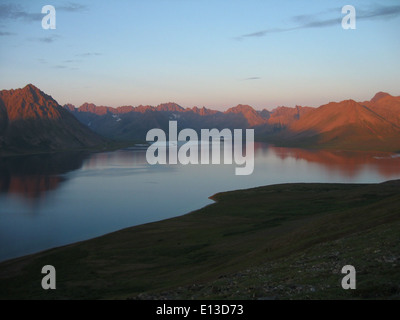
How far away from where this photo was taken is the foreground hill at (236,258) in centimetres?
1698

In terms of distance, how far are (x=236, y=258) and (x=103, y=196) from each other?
49038 mm

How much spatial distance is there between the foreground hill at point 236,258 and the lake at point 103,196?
19.8ft

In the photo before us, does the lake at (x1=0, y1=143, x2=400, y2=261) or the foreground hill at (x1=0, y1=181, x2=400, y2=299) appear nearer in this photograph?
the foreground hill at (x1=0, y1=181, x2=400, y2=299)

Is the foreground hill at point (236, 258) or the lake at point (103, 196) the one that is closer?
the foreground hill at point (236, 258)

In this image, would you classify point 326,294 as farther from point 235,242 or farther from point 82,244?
point 82,244

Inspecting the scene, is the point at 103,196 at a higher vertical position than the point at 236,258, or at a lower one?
higher

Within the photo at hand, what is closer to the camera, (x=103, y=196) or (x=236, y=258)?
(x=236, y=258)

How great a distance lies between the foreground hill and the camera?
16984mm

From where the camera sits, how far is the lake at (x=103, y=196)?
48.8 meters

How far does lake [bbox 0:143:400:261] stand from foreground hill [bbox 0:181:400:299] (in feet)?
19.8

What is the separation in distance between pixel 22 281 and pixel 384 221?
1102 inches

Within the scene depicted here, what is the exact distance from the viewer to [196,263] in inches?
1298

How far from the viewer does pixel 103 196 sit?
74812 mm
